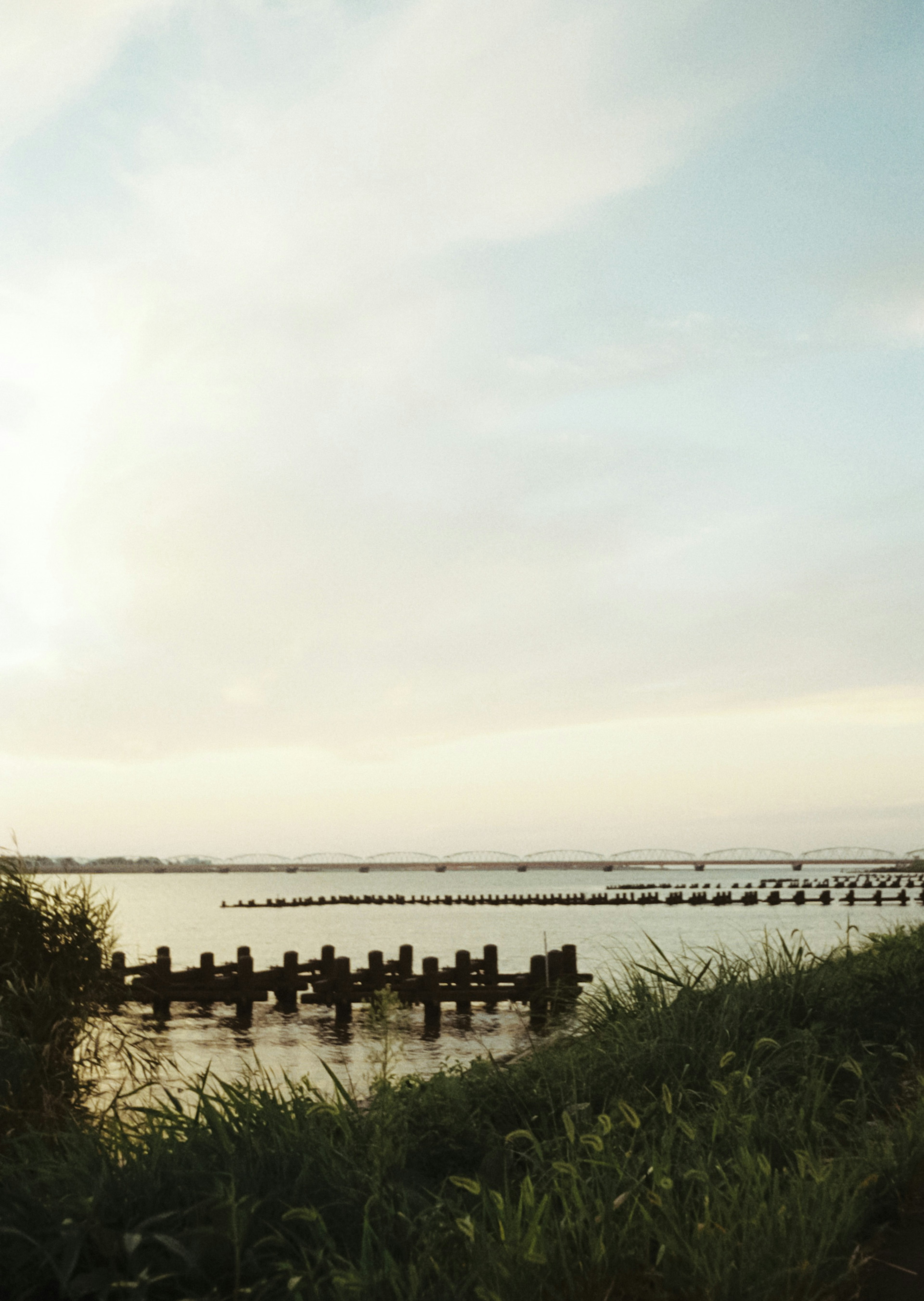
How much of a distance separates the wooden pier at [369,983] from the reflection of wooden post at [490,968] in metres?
Answer: 0.02

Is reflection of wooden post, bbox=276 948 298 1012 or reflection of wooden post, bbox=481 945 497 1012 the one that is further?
reflection of wooden post, bbox=276 948 298 1012

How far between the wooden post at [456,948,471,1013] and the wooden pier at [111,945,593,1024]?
19 millimetres

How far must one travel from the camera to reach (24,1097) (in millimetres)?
8305

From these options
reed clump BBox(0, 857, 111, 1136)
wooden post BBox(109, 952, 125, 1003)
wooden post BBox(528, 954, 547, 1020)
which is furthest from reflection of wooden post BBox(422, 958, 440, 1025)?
reed clump BBox(0, 857, 111, 1136)

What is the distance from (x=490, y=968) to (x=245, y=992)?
18.6 feet

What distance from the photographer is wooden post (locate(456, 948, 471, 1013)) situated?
944 inches

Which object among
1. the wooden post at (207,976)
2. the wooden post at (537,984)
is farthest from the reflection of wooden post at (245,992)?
the wooden post at (537,984)

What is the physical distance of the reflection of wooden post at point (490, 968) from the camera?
2448cm

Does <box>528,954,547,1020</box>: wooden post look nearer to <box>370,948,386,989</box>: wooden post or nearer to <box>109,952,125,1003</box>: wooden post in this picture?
<box>370,948,386,989</box>: wooden post

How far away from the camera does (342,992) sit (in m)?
24.4

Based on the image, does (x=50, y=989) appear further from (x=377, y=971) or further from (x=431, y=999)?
(x=377, y=971)

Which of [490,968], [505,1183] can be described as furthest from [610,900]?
[505,1183]

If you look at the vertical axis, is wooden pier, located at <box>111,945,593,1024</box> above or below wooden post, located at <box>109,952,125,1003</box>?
below

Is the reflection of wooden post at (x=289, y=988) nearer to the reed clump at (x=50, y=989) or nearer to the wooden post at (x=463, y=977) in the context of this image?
the wooden post at (x=463, y=977)
